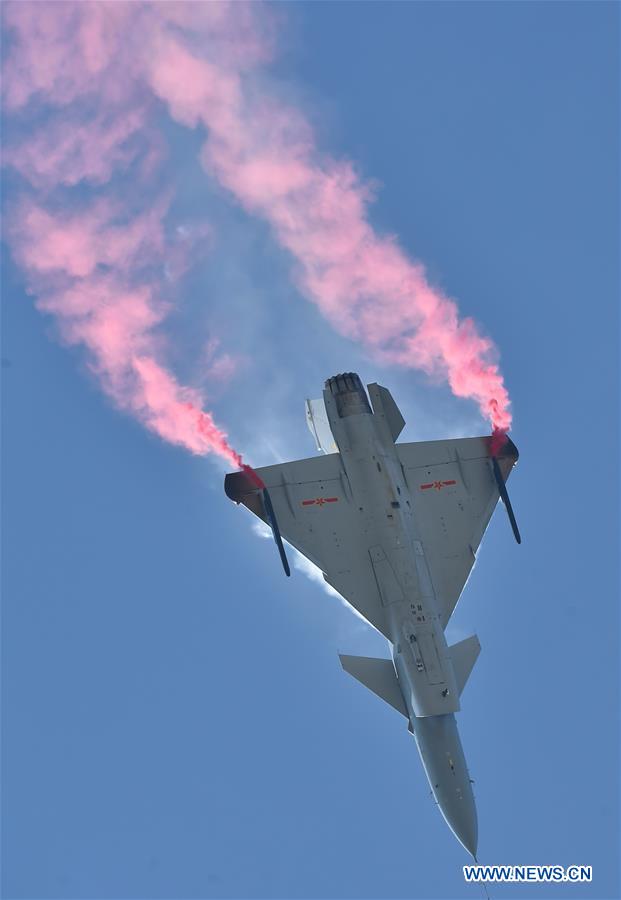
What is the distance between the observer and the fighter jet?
1815 inches

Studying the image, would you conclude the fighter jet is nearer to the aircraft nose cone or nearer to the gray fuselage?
the gray fuselage

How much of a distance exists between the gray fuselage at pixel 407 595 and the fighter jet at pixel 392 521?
0.21 ft

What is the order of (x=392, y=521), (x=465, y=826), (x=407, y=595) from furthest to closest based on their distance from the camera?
(x=392, y=521) < (x=407, y=595) < (x=465, y=826)

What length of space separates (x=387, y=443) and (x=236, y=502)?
31.9ft

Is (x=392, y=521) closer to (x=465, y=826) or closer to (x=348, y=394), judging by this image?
(x=348, y=394)

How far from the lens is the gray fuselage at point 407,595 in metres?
42.9

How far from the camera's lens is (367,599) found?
1950 inches

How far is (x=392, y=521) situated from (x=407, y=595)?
431 cm

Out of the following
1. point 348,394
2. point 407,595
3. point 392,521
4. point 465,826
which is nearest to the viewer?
point 465,826

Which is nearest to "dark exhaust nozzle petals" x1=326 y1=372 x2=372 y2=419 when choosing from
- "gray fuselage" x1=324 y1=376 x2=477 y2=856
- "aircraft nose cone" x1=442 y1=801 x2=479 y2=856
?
"gray fuselage" x1=324 y1=376 x2=477 y2=856

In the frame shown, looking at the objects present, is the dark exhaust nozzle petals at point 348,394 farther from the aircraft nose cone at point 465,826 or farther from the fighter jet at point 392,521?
the aircraft nose cone at point 465,826

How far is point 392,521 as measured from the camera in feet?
161

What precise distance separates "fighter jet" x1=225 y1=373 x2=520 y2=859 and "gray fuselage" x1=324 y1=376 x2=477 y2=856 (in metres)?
0.07

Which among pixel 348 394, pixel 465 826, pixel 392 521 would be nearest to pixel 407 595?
pixel 392 521
